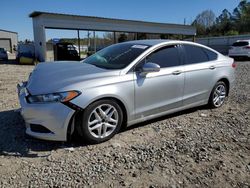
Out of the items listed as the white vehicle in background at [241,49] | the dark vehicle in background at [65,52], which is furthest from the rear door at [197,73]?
the dark vehicle in background at [65,52]

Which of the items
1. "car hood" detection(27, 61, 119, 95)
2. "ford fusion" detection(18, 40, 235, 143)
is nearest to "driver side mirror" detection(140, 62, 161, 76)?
"ford fusion" detection(18, 40, 235, 143)

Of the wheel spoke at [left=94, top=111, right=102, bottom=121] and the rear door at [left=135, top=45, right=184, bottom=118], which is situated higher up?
the rear door at [left=135, top=45, right=184, bottom=118]

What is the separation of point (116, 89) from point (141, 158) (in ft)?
3.43

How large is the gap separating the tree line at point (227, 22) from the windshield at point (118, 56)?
160 feet

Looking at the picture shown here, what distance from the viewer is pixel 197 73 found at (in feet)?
15.9

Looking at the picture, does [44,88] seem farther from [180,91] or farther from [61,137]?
[180,91]

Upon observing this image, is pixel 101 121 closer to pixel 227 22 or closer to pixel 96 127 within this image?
pixel 96 127

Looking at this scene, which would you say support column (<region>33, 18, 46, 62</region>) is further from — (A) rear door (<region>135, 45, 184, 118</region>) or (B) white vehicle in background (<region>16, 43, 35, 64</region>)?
(A) rear door (<region>135, 45, 184, 118</region>)

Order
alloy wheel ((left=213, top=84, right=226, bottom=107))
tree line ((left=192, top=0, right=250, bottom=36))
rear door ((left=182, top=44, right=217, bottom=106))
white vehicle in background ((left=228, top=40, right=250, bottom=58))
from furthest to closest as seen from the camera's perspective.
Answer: tree line ((left=192, top=0, right=250, bottom=36)) → white vehicle in background ((left=228, top=40, right=250, bottom=58)) → alloy wheel ((left=213, top=84, right=226, bottom=107)) → rear door ((left=182, top=44, right=217, bottom=106))

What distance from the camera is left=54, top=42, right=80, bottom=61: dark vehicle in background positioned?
879 inches

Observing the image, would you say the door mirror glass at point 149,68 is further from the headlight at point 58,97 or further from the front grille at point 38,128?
the front grille at point 38,128

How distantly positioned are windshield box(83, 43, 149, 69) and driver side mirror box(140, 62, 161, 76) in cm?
25

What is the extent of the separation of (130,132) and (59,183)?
1.64 metres

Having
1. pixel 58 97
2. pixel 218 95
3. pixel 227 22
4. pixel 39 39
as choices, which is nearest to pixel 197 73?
pixel 218 95
